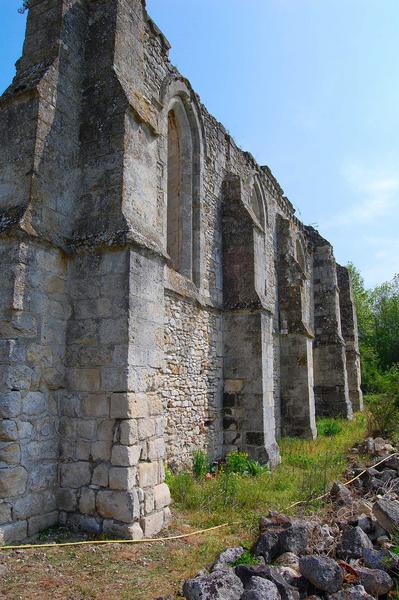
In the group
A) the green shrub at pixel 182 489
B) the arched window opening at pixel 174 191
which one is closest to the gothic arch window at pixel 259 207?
the arched window opening at pixel 174 191

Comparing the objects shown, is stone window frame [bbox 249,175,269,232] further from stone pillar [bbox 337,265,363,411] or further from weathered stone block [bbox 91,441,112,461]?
weathered stone block [bbox 91,441,112,461]

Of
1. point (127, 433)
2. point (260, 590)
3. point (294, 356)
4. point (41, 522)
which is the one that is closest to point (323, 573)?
point (260, 590)

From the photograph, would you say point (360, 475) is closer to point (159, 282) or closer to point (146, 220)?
point (159, 282)

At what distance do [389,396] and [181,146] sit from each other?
7453 mm

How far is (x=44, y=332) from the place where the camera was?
5223mm

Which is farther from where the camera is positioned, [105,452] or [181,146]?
[181,146]

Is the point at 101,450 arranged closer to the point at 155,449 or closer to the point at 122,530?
the point at 155,449

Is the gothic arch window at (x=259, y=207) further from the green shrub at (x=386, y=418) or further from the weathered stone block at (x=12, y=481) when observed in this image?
the weathered stone block at (x=12, y=481)

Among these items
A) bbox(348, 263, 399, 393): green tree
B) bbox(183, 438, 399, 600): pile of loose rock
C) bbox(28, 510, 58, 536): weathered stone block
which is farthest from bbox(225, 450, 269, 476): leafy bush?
bbox(348, 263, 399, 393): green tree

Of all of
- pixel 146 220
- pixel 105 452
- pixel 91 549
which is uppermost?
pixel 146 220

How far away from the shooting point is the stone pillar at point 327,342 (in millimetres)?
16562

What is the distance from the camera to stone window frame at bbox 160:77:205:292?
8.48 meters

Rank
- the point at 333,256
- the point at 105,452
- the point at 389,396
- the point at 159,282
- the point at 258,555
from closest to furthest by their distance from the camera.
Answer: the point at 258,555 < the point at 105,452 < the point at 159,282 < the point at 389,396 < the point at 333,256

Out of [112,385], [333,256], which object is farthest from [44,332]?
[333,256]
